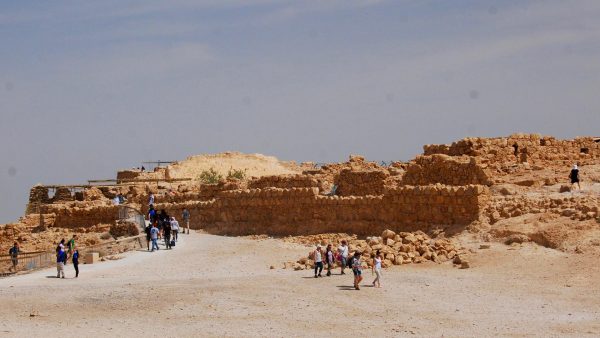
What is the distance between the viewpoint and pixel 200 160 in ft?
161

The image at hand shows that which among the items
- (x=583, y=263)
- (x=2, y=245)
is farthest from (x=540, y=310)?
(x=2, y=245)

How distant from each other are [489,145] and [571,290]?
35.0ft

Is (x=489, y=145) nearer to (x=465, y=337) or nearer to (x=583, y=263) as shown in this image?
(x=583, y=263)

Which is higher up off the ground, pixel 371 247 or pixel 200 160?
pixel 200 160

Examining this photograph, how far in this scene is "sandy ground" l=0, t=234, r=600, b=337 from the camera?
14.0m

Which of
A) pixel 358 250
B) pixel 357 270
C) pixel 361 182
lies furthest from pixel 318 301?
pixel 361 182

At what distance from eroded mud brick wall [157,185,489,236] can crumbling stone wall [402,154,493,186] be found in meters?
2.04

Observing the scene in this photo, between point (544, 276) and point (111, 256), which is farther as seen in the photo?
point (111, 256)

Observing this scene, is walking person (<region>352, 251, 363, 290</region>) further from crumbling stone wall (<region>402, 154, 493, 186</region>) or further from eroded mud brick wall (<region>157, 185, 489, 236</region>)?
crumbling stone wall (<region>402, 154, 493, 186</region>)

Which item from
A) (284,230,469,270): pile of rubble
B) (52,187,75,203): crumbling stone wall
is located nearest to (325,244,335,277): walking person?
(284,230,469,270): pile of rubble

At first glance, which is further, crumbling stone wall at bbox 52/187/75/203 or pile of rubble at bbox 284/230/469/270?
crumbling stone wall at bbox 52/187/75/203

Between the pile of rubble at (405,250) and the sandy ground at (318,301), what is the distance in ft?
1.25

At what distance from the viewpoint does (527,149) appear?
26.7 metres

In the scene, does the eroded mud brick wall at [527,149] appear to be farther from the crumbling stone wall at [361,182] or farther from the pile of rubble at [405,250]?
the pile of rubble at [405,250]
